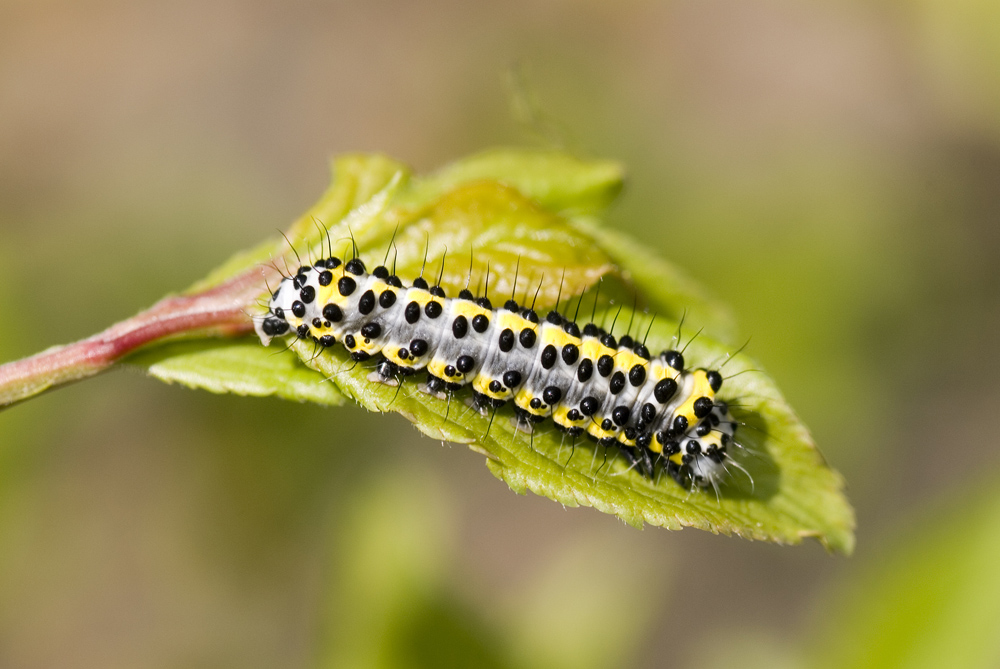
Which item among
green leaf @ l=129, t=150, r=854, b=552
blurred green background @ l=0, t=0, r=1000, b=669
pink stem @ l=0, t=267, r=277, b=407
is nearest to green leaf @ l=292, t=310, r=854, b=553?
green leaf @ l=129, t=150, r=854, b=552

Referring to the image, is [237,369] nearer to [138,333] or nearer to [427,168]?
[138,333]

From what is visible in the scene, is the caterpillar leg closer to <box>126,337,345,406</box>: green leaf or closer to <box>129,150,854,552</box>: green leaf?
<box>129,150,854,552</box>: green leaf

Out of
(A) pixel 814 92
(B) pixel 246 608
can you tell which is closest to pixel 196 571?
(B) pixel 246 608

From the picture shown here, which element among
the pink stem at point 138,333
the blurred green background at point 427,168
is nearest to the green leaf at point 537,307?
the pink stem at point 138,333

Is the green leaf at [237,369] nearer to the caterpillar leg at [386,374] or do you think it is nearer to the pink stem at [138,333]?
the pink stem at [138,333]

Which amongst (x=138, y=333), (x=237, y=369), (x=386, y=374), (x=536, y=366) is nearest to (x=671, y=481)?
(x=536, y=366)

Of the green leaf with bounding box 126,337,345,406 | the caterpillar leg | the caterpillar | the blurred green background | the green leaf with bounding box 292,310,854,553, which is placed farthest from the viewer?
the blurred green background

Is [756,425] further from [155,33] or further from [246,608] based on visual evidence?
[155,33]
